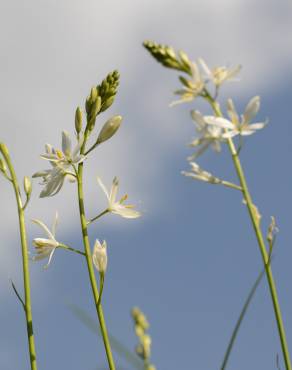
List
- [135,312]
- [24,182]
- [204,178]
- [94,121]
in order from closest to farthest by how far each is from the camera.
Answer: [135,312] < [204,178] < [94,121] < [24,182]

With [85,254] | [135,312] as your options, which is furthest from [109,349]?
[135,312]

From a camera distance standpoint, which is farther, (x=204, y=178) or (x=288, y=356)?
(x=204, y=178)

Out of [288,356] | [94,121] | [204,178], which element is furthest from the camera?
[94,121]

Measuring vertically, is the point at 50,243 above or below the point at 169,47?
below

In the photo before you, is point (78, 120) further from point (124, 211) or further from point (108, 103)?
point (124, 211)

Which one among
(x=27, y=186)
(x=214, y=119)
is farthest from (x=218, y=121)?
(x=27, y=186)

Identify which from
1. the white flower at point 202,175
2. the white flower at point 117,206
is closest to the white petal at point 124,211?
the white flower at point 117,206

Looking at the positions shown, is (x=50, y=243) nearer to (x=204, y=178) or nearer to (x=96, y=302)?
(x=96, y=302)
